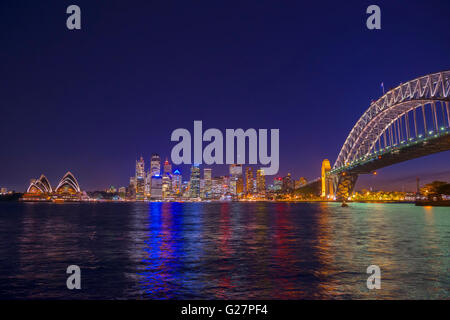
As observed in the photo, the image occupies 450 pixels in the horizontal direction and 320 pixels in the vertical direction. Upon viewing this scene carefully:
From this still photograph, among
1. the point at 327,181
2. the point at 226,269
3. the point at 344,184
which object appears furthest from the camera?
the point at 327,181

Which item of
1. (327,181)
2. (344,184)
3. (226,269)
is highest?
(327,181)

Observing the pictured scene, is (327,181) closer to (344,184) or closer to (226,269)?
(344,184)

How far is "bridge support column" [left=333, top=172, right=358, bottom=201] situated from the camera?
119 meters

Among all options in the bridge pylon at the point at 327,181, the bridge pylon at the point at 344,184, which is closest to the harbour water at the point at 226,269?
the bridge pylon at the point at 344,184

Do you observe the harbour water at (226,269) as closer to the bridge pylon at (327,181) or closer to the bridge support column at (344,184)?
the bridge support column at (344,184)

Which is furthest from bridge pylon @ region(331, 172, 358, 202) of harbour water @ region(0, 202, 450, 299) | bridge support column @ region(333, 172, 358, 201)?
harbour water @ region(0, 202, 450, 299)

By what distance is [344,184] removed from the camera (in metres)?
123

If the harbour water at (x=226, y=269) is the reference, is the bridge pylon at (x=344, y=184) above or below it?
above

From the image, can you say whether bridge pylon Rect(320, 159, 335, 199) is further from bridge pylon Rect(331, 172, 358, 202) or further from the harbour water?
the harbour water

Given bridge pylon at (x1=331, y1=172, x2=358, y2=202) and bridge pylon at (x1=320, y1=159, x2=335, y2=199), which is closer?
bridge pylon at (x1=331, y1=172, x2=358, y2=202)

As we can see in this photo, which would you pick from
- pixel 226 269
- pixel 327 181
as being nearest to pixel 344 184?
pixel 327 181

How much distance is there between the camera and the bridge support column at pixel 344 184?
119 m

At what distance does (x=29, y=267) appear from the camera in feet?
50.9
